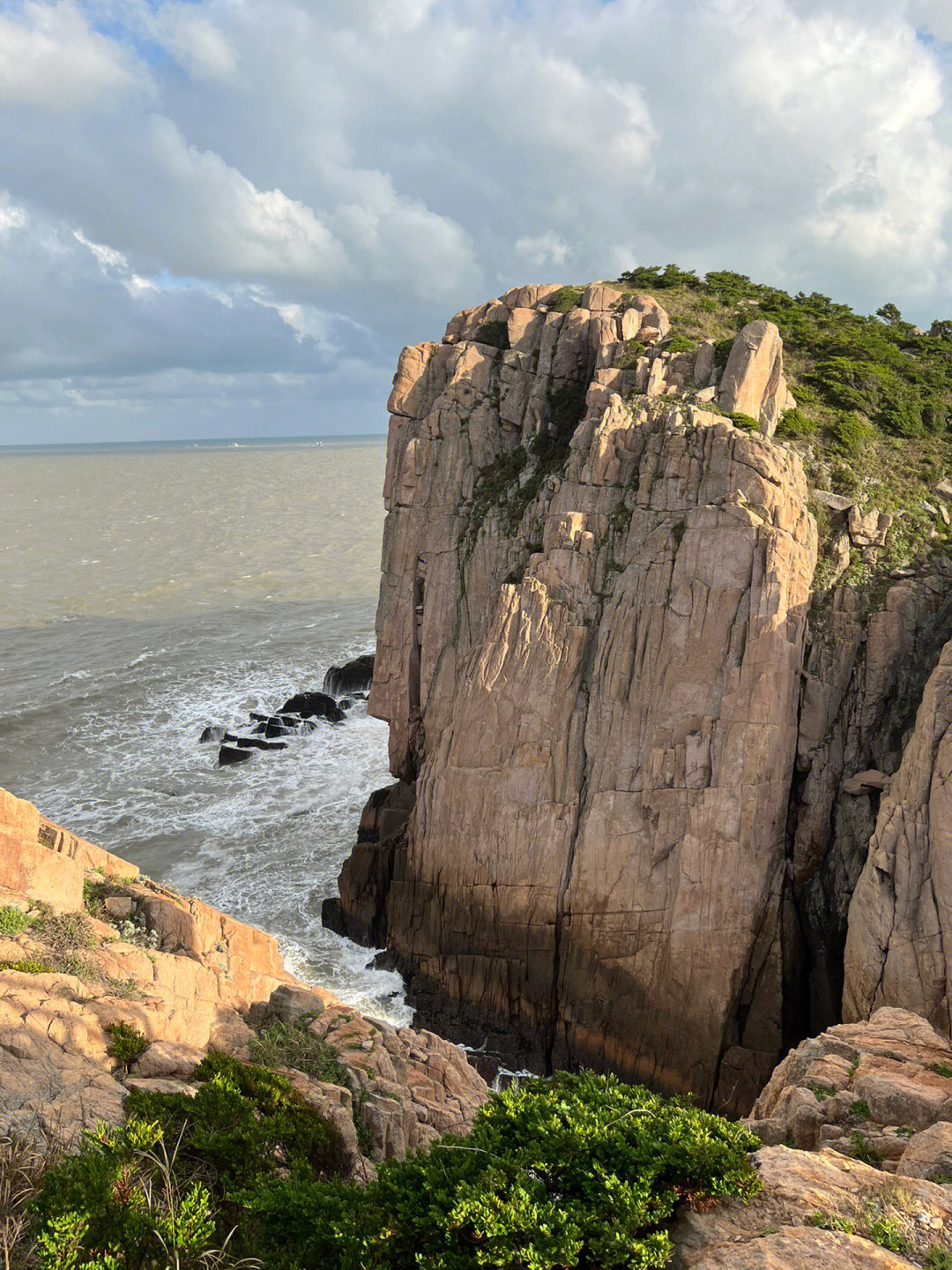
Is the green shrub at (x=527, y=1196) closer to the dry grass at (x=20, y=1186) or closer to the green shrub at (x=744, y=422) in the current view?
the dry grass at (x=20, y=1186)

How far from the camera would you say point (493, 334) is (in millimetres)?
31219

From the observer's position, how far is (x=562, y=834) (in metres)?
21.9

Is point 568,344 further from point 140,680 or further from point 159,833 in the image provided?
point 140,680

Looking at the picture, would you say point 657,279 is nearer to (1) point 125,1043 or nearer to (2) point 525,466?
(2) point 525,466

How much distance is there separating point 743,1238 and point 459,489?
904 inches

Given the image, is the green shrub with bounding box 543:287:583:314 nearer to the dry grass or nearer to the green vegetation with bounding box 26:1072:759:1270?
the green vegetation with bounding box 26:1072:759:1270

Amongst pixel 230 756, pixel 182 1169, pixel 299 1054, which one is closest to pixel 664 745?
pixel 299 1054

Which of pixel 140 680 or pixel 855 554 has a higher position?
pixel 855 554

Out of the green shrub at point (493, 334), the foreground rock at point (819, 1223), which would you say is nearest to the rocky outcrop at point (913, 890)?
the foreground rock at point (819, 1223)

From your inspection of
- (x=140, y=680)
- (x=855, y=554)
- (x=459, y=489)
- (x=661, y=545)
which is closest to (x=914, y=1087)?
(x=661, y=545)

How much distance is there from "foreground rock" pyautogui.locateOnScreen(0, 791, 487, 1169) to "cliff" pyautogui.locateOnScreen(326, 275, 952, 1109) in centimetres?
573

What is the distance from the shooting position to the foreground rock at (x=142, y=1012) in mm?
11327

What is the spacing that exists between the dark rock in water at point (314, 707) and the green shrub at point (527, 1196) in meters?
32.6

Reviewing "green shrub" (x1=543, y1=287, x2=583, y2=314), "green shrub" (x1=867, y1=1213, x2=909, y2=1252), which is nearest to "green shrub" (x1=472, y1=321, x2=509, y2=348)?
Result: "green shrub" (x1=543, y1=287, x2=583, y2=314)
